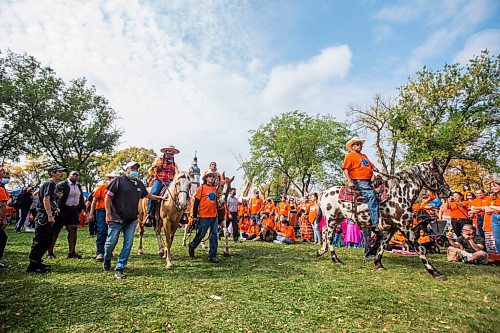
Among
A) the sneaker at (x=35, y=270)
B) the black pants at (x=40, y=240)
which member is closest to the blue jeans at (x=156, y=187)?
the black pants at (x=40, y=240)

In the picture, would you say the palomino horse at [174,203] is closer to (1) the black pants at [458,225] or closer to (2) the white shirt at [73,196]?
(2) the white shirt at [73,196]

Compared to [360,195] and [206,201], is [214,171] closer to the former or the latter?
[206,201]

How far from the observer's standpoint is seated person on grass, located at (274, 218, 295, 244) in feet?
43.5

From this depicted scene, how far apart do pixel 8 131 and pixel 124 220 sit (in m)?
26.5

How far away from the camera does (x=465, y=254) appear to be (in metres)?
8.73

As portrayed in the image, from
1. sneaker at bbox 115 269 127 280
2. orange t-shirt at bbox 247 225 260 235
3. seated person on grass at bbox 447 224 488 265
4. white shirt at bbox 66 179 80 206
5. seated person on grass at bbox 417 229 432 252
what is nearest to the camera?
sneaker at bbox 115 269 127 280

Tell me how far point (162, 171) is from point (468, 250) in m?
10.2

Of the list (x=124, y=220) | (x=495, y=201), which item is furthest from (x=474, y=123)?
(x=124, y=220)

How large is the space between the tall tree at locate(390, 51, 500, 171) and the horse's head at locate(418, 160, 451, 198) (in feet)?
53.6

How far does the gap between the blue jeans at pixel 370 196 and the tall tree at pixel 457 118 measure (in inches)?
686

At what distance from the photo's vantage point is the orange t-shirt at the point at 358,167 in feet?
25.2

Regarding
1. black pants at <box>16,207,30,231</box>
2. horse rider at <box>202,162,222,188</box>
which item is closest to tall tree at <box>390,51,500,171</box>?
horse rider at <box>202,162,222,188</box>

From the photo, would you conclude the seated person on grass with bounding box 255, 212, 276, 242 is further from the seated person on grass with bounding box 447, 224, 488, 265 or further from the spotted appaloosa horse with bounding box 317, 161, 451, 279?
the seated person on grass with bounding box 447, 224, 488, 265

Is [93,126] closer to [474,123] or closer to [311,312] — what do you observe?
[311,312]
